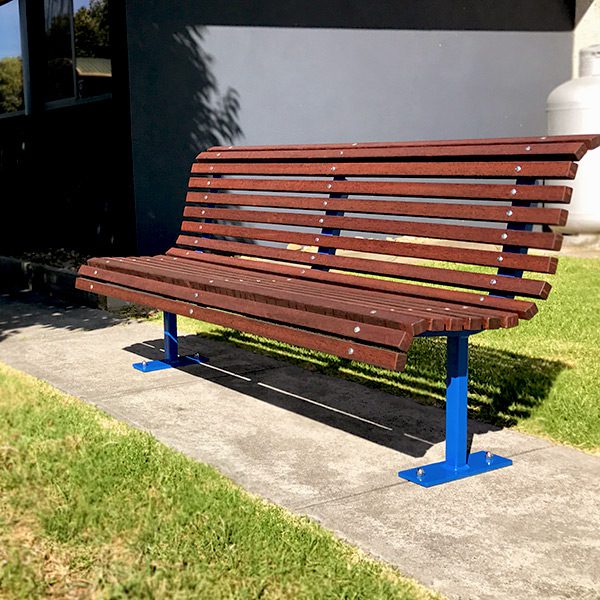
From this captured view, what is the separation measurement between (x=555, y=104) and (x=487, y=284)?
7.95 metres

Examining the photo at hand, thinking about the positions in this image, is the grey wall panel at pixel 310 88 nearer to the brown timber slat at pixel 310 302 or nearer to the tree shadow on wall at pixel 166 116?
the tree shadow on wall at pixel 166 116

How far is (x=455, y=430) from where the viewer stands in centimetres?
379

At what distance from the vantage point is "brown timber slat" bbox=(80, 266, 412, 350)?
337 centimetres

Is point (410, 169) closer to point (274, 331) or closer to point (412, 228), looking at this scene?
point (412, 228)

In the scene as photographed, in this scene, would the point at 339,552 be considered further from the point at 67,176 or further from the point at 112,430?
the point at 67,176

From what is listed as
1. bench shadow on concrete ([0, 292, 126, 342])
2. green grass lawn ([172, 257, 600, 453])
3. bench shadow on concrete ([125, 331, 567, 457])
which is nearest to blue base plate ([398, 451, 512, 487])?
Result: bench shadow on concrete ([125, 331, 567, 457])

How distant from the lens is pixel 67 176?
10266 millimetres

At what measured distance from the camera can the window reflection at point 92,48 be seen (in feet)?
30.9

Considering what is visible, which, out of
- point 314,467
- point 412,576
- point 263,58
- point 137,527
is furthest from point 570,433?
point 263,58

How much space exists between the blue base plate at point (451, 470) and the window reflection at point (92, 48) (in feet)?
21.4

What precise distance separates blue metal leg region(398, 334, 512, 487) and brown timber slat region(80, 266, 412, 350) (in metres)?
0.44

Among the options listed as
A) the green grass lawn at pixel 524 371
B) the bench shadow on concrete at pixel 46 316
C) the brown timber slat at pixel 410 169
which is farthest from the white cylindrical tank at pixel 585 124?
the brown timber slat at pixel 410 169

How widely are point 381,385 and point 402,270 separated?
3.05 ft

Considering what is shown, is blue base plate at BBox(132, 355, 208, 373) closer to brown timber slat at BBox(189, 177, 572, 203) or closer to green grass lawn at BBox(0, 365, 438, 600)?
brown timber slat at BBox(189, 177, 572, 203)
